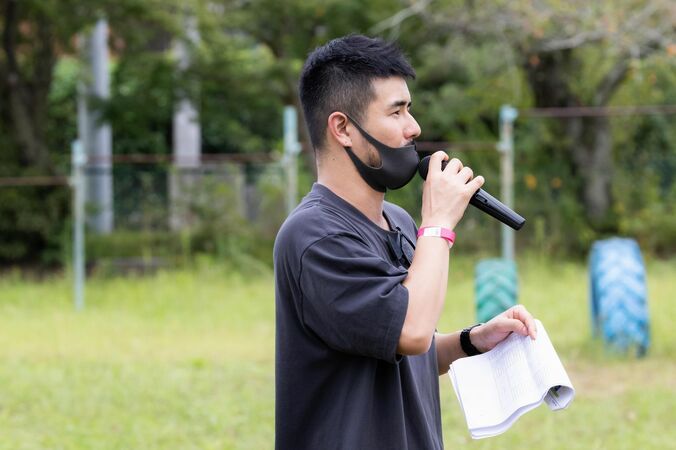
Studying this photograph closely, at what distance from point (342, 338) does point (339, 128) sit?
0.53 meters

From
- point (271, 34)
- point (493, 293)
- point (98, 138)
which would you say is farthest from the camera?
point (98, 138)

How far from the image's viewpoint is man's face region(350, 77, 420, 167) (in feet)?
7.89

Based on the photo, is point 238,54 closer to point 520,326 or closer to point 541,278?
point 541,278

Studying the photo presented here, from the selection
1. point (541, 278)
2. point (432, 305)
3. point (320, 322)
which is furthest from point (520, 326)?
point (541, 278)

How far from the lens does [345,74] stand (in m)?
2.41

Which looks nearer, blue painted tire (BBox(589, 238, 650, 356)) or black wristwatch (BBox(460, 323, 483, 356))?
black wristwatch (BBox(460, 323, 483, 356))

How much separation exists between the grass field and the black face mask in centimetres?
359

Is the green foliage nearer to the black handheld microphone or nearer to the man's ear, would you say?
the black handheld microphone

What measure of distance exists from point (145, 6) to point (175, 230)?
302 cm

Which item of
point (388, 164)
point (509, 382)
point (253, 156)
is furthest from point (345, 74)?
point (253, 156)

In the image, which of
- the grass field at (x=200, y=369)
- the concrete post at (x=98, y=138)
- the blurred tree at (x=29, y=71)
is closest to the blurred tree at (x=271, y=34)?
the blurred tree at (x=29, y=71)

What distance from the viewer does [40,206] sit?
46.4 ft

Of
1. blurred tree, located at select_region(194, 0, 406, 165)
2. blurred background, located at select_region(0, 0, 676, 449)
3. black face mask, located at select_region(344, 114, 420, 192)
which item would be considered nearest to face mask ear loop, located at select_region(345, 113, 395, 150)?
black face mask, located at select_region(344, 114, 420, 192)

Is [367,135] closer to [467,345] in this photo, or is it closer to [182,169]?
[467,345]
